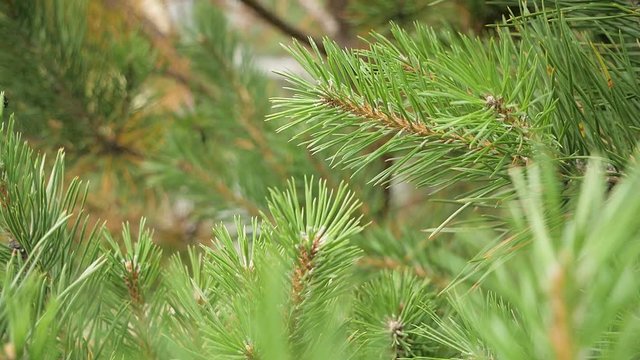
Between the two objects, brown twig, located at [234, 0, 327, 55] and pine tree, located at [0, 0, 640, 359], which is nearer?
pine tree, located at [0, 0, 640, 359]

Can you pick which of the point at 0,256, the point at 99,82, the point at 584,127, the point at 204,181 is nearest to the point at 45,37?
the point at 99,82

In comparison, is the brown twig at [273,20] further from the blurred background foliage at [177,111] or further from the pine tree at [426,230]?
the pine tree at [426,230]

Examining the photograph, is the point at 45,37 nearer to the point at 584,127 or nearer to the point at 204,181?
the point at 204,181

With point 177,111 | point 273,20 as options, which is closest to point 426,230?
point 273,20

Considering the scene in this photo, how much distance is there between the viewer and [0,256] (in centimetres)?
28

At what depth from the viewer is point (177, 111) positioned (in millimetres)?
807

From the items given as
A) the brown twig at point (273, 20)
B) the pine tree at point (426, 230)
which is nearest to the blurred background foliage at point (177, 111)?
the brown twig at point (273, 20)

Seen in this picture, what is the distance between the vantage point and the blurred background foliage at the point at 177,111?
0.59 m

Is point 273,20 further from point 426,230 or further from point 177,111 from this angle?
point 426,230

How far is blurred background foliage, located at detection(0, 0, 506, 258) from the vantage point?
0.59m

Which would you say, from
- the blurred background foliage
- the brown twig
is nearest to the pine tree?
the blurred background foliage

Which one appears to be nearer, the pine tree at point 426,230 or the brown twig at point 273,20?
the pine tree at point 426,230

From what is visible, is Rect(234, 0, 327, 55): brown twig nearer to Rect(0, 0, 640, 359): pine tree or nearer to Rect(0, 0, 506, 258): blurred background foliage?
Rect(0, 0, 506, 258): blurred background foliage

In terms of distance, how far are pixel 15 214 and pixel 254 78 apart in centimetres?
51
